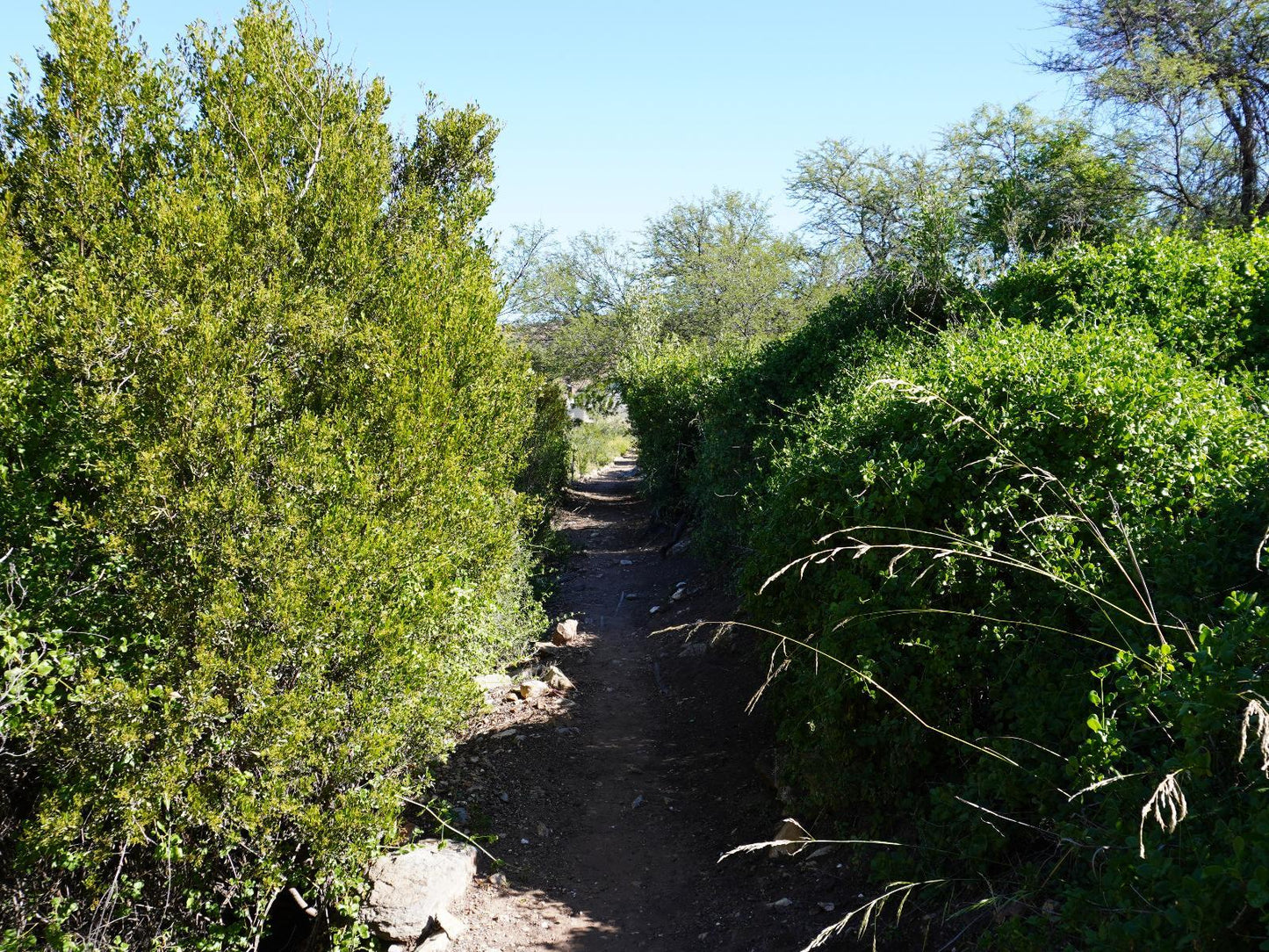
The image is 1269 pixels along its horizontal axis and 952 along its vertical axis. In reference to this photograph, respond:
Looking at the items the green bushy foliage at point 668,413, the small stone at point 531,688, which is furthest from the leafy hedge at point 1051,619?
the green bushy foliage at point 668,413

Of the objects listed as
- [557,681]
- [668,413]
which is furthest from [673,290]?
[557,681]

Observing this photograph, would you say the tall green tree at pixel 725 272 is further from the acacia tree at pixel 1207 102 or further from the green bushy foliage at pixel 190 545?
the green bushy foliage at pixel 190 545

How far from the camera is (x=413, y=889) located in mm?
5137

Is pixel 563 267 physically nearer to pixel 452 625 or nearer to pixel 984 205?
pixel 984 205

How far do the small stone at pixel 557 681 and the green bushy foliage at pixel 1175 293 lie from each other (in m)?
5.88

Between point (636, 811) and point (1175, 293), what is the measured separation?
5636 millimetres

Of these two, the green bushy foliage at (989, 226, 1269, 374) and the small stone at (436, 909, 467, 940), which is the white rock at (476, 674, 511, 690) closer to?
the small stone at (436, 909, 467, 940)

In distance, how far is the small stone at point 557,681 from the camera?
356 inches

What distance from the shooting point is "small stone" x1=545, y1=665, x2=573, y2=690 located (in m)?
9.04

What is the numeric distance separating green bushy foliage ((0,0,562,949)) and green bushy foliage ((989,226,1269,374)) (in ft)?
15.6

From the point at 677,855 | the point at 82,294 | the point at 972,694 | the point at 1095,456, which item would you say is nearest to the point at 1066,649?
the point at 972,694

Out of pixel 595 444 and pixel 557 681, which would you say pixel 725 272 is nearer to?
pixel 595 444

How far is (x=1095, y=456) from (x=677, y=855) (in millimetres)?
3909

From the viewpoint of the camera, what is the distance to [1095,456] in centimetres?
384
